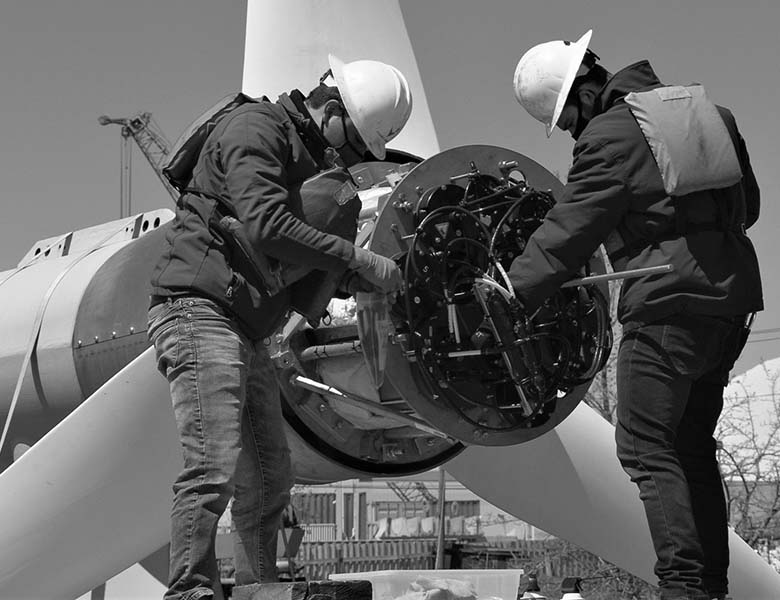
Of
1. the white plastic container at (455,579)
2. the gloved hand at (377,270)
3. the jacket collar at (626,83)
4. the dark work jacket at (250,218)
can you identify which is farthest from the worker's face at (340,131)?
the white plastic container at (455,579)

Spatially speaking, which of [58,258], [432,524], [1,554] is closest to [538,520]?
[1,554]

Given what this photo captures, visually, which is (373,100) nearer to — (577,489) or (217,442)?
(217,442)

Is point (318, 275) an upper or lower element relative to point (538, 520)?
upper

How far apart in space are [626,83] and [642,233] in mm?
625

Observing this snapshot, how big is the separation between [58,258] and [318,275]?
12.5ft

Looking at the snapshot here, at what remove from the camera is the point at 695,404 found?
161 inches

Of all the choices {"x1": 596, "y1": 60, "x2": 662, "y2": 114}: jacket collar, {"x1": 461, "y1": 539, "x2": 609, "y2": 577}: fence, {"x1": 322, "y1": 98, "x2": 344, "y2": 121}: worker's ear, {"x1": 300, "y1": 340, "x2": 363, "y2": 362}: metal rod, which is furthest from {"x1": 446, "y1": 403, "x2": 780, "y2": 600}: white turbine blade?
{"x1": 461, "y1": 539, "x2": 609, "y2": 577}: fence

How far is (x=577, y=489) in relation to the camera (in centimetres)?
617

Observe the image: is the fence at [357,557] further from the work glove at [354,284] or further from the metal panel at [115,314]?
the work glove at [354,284]

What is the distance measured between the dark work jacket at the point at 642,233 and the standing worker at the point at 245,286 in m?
0.66

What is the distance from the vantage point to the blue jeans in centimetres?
372

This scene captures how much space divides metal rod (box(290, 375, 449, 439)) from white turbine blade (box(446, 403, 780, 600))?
1423 millimetres

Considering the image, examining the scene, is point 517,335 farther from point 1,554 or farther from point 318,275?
point 1,554

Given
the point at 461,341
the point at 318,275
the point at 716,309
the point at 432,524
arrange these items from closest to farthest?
the point at 716,309 < the point at 318,275 < the point at 461,341 < the point at 432,524
